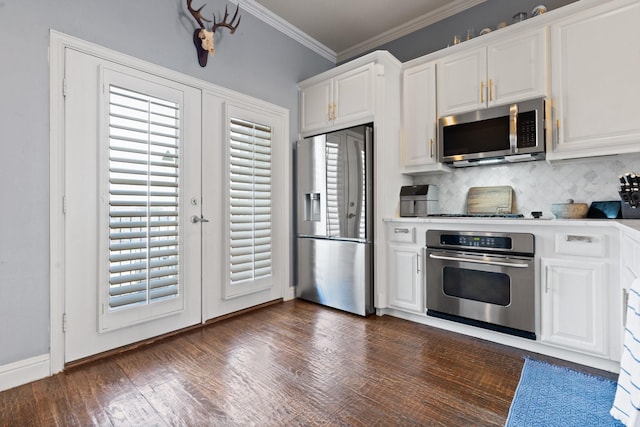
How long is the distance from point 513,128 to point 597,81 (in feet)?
1.84

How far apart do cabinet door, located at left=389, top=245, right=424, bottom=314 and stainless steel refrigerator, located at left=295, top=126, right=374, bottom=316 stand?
0.66 feet

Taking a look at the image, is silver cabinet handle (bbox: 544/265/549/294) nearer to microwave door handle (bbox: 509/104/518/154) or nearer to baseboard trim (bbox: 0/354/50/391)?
microwave door handle (bbox: 509/104/518/154)

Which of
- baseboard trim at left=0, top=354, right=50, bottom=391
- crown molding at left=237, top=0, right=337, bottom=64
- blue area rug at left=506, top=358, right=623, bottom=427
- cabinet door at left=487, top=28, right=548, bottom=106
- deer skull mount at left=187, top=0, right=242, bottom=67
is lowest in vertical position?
blue area rug at left=506, top=358, right=623, bottom=427

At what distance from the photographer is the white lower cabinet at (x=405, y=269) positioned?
272cm

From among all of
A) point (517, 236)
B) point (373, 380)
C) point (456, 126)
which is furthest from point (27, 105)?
point (517, 236)

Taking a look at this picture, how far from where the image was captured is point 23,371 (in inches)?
70.4

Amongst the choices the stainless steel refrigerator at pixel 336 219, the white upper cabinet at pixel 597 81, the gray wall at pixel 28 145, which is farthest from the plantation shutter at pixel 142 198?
the white upper cabinet at pixel 597 81

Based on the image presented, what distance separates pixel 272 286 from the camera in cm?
326

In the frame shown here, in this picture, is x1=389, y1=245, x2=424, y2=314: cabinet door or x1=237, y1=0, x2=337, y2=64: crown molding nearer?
x1=389, y1=245, x2=424, y2=314: cabinet door

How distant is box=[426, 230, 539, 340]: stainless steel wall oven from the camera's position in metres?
2.18

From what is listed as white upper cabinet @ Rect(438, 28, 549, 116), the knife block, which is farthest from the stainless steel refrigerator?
the knife block

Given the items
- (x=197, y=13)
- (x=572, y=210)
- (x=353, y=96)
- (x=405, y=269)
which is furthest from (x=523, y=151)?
(x=197, y=13)

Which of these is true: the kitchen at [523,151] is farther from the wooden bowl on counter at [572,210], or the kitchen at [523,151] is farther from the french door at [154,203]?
the french door at [154,203]

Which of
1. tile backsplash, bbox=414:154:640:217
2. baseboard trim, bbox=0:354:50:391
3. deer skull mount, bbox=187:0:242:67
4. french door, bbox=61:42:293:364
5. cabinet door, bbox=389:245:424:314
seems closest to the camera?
baseboard trim, bbox=0:354:50:391
